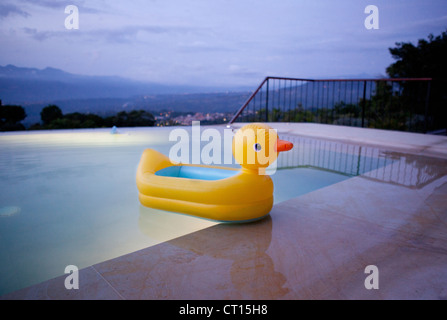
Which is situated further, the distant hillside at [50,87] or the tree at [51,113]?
the distant hillside at [50,87]

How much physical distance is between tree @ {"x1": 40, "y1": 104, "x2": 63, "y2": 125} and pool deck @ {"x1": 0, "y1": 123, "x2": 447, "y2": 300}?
874 centimetres

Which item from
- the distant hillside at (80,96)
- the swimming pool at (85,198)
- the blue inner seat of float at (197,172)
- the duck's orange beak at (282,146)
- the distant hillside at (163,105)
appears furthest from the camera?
the distant hillside at (80,96)

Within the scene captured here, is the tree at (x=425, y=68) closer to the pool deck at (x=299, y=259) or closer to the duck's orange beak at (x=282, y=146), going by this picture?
the pool deck at (x=299, y=259)

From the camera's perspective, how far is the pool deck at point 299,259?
3.87ft

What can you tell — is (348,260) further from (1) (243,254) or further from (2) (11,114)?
(2) (11,114)

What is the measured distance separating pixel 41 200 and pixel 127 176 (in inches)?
35.3

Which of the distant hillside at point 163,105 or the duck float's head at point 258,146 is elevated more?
the distant hillside at point 163,105

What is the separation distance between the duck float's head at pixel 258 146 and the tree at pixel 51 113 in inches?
339

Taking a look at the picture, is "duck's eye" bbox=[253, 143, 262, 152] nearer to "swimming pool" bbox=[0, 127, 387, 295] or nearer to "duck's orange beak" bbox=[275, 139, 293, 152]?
"duck's orange beak" bbox=[275, 139, 293, 152]

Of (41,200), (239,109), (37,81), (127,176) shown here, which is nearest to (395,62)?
(239,109)

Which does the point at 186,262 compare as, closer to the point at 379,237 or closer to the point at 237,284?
the point at 237,284

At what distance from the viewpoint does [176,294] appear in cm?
116

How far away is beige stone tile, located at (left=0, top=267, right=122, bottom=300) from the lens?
3.72ft

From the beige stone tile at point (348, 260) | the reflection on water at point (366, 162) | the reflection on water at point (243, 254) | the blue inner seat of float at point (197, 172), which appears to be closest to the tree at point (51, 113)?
the reflection on water at point (366, 162)
